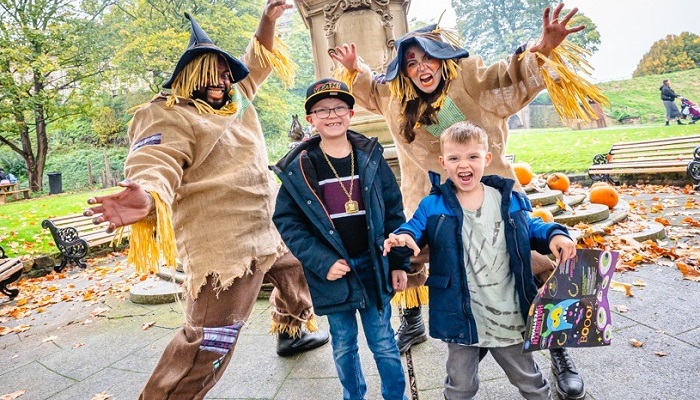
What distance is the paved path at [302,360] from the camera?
2.07 m

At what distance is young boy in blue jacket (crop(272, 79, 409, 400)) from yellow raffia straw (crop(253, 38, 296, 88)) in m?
0.73

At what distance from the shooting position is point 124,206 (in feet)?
4.66

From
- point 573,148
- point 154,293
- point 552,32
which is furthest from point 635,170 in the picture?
point 154,293

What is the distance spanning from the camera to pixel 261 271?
221cm

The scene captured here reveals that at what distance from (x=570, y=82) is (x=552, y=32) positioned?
26 centimetres

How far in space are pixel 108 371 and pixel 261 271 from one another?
168 cm

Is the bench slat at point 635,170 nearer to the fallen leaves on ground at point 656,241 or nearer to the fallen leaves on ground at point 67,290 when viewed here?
the fallen leaves on ground at point 656,241

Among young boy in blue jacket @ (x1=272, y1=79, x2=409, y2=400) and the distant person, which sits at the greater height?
the distant person

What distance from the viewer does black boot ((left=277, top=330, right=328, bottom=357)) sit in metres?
2.73

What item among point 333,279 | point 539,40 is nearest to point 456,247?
point 333,279

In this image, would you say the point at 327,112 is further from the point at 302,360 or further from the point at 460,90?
the point at 302,360

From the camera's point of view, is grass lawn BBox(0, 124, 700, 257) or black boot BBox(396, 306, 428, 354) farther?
grass lawn BBox(0, 124, 700, 257)

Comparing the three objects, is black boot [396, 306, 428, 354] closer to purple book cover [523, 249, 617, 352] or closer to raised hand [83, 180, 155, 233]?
purple book cover [523, 249, 617, 352]

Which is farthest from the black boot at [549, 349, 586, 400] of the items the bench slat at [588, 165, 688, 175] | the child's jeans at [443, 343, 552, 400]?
the bench slat at [588, 165, 688, 175]
